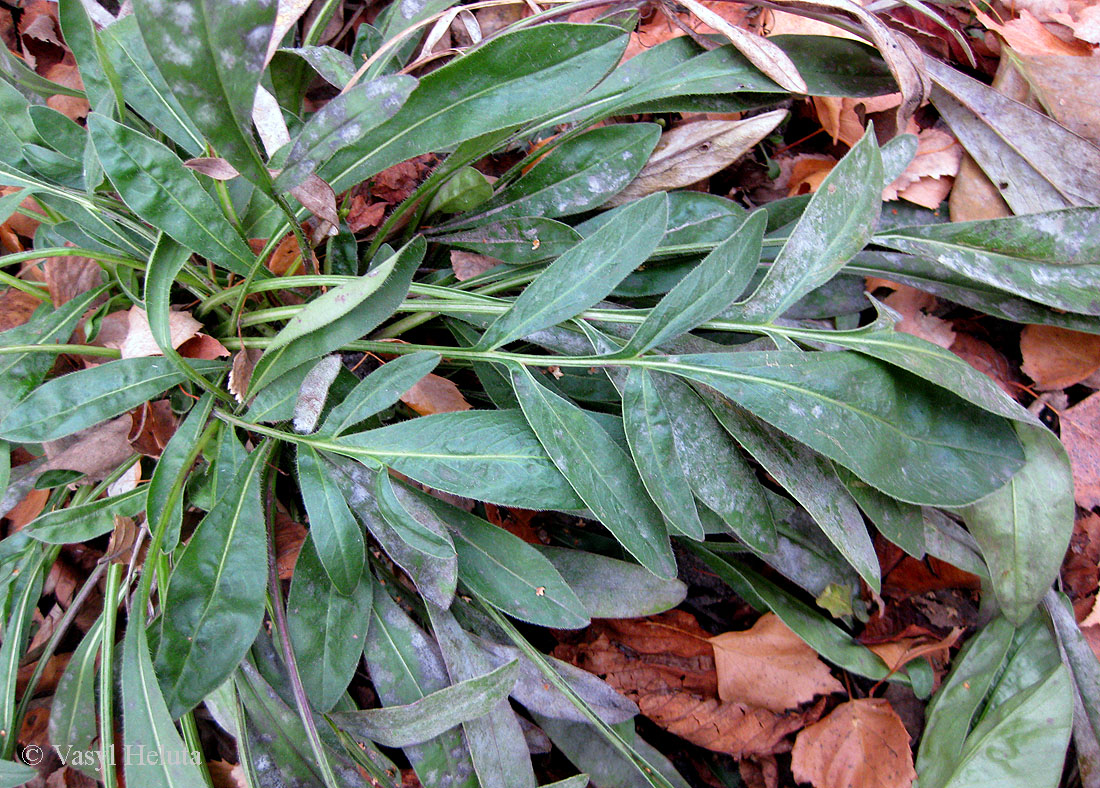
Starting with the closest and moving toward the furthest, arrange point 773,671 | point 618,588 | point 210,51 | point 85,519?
point 210,51 → point 85,519 → point 618,588 → point 773,671

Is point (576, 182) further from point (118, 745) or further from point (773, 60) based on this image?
point (118, 745)

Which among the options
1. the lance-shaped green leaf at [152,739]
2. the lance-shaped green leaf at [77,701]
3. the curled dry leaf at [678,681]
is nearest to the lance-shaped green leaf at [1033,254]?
the curled dry leaf at [678,681]

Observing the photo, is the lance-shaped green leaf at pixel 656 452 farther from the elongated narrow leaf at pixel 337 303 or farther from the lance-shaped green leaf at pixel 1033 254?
the lance-shaped green leaf at pixel 1033 254

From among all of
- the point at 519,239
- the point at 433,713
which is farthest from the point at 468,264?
the point at 433,713

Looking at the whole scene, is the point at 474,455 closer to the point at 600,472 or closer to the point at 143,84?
the point at 600,472

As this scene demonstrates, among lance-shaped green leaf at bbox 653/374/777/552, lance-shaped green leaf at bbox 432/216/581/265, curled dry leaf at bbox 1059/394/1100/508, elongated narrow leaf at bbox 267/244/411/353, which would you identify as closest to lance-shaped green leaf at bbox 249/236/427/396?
elongated narrow leaf at bbox 267/244/411/353

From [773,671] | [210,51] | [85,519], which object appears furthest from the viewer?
[773,671]

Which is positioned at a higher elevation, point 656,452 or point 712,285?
point 712,285
